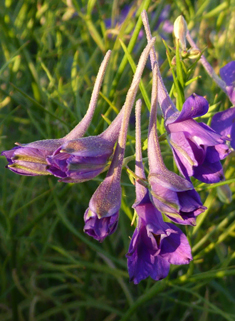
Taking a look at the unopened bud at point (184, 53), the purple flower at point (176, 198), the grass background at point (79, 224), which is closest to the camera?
the purple flower at point (176, 198)

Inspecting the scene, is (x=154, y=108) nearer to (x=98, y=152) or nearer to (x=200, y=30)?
(x=98, y=152)

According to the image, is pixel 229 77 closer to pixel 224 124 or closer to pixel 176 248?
pixel 224 124

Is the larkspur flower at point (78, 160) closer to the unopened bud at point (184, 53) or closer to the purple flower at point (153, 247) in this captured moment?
the purple flower at point (153, 247)

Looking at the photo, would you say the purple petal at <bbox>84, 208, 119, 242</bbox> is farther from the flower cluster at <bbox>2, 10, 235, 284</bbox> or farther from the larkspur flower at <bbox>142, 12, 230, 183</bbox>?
the larkspur flower at <bbox>142, 12, 230, 183</bbox>

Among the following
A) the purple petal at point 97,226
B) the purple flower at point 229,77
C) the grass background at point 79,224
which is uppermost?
the purple petal at point 97,226

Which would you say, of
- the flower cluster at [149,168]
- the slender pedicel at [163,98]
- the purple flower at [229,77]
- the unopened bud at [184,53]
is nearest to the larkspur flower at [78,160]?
the flower cluster at [149,168]

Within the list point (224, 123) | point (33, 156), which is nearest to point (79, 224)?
point (224, 123)

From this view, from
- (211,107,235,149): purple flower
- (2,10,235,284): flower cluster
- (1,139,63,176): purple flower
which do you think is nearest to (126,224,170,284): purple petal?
(2,10,235,284): flower cluster

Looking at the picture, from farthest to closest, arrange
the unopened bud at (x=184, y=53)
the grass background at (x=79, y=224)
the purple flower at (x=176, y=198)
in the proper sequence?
the grass background at (x=79, y=224) < the unopened bud at (x=184, y=53) < the purple flower at (x=176, y=198)
